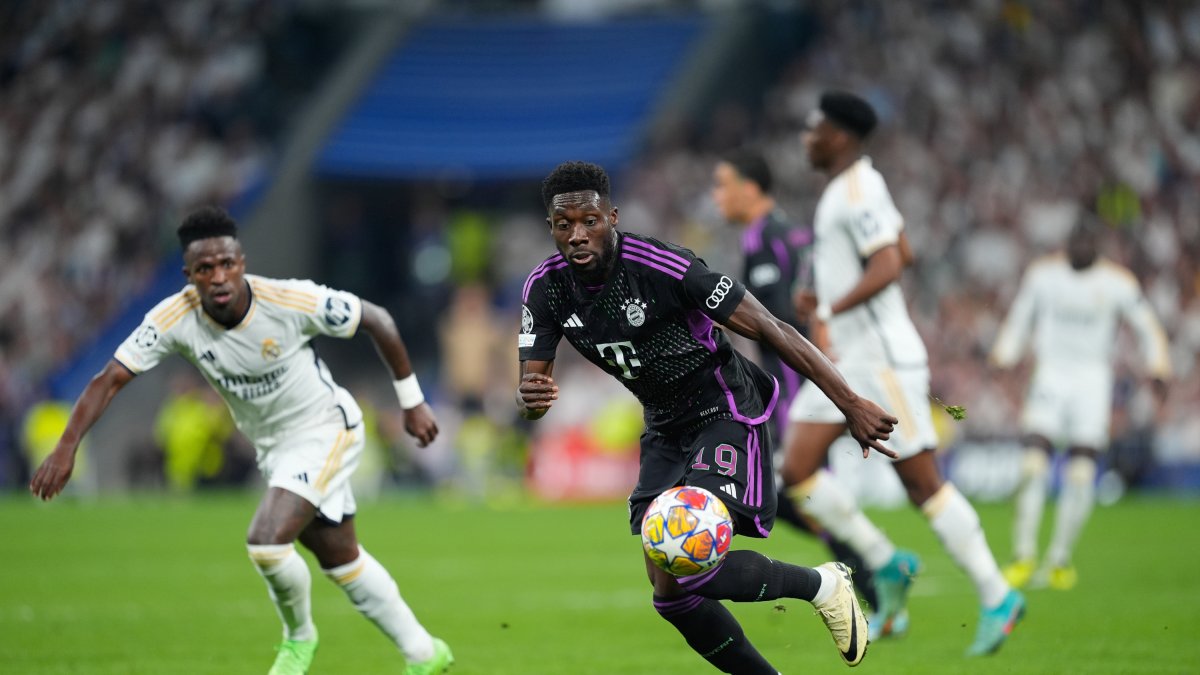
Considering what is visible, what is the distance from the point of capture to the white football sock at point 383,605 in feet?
25.7

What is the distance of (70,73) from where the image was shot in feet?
108

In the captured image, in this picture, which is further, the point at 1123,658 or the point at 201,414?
the point at 201,414

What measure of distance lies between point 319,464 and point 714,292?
103 inches

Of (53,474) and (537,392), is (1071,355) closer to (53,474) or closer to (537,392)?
(537,392)

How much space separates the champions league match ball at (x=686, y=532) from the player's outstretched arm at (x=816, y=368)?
621 mm

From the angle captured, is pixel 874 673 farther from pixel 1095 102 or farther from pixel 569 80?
pixel 569 80

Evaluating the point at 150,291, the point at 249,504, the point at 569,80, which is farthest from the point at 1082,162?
the point at 150,291

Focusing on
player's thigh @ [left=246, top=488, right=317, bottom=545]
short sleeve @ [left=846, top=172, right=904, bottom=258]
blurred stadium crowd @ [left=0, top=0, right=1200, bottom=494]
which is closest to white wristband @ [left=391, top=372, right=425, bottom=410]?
player's thigh @ [left=246, top=488, right=317, bottom=545]

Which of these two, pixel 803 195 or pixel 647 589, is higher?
pixel 803 195

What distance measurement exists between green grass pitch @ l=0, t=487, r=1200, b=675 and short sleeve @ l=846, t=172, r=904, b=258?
219 cm

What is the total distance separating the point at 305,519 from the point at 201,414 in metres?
20.3

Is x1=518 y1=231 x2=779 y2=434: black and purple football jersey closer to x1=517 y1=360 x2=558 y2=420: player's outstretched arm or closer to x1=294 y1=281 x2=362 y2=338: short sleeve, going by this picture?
x1=517 y1=360 x2=558 y2=420: player's outstretched arm

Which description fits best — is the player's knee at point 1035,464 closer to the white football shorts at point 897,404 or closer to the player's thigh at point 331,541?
A: the white football shorts at point 897,404

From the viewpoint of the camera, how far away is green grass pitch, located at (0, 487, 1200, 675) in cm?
852
